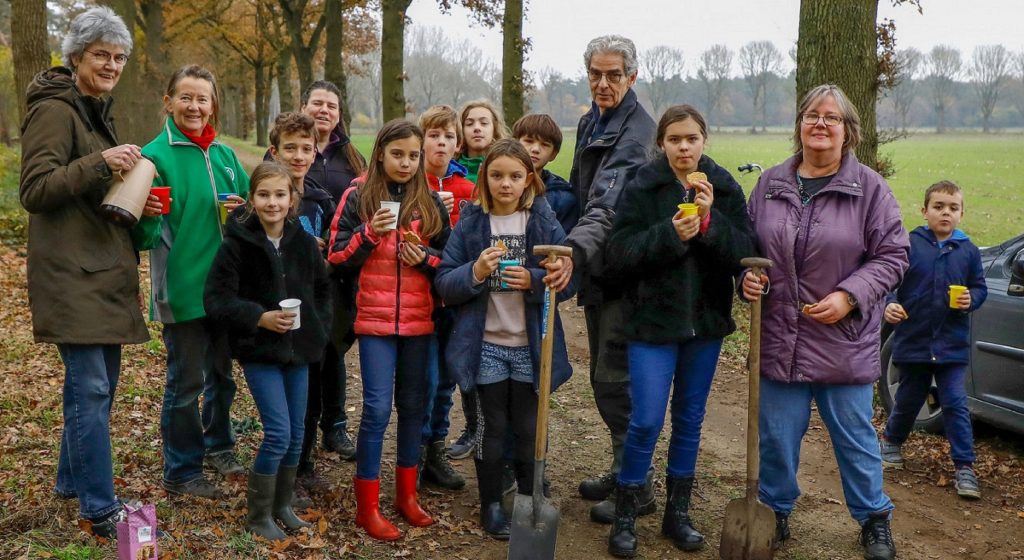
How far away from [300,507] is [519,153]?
7.36 ft

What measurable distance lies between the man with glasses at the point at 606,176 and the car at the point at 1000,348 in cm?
255

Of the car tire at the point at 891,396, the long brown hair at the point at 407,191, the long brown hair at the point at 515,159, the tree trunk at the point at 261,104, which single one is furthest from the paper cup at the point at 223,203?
the tree trunk at the point at 261,104

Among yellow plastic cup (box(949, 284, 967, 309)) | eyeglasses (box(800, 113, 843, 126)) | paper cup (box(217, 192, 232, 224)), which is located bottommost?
yellow plastic cup (box(949, 284, 967, 309))

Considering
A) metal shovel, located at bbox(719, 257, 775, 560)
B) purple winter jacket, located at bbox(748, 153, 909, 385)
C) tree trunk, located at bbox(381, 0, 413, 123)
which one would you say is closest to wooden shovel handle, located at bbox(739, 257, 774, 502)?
metal shovel, located at bbox(719, 257, 775, 560)

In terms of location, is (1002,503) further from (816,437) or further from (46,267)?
(46,267)

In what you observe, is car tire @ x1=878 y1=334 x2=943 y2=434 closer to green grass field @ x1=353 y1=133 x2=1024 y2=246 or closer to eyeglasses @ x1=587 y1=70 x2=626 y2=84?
eyeglasses @ x1=587 y1=70 x2=626 y2=84

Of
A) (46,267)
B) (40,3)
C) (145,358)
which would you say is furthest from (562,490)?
(40,3)

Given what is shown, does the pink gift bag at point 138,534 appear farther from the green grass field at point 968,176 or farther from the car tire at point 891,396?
the green grass field at point 968,176

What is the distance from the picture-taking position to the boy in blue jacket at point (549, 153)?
478cm

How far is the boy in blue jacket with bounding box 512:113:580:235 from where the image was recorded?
4781mm

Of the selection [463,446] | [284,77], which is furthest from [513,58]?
[284,77]

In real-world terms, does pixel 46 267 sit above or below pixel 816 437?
above

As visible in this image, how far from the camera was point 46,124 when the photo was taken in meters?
3.71

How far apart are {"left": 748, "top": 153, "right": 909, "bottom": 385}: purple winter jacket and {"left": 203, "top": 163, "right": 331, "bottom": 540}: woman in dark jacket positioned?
7.38 feet
